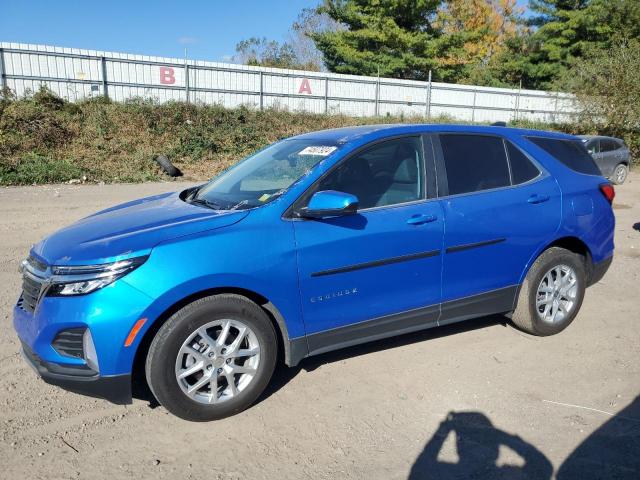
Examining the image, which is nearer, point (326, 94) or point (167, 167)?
point (167, 167)

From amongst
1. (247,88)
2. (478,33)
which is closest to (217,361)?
(247,88)

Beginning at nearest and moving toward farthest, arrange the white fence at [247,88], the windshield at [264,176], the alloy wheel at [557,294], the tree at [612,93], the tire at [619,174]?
the windshield at [264,176], the alloy wheel at [557,294], the tire at [619,174], the white fence at [247,88], the tree at [612,93]

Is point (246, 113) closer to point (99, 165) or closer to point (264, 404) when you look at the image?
point (99, 165)

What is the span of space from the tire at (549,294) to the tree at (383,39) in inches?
1145

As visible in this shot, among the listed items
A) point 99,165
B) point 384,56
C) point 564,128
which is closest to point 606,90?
point 564,128

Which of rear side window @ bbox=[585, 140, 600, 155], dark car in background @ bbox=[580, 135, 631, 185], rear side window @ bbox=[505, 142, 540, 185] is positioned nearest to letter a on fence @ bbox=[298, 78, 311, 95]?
dark car in background @ bbox=[580, 135, 631, 185]

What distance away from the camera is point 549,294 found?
4621 mm

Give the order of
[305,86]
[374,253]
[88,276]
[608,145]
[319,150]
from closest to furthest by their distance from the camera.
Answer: [88,276], [374,253], [319,150], [608,145], [305,86]

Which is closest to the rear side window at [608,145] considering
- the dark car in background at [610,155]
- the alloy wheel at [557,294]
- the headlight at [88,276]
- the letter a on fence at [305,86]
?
the dark car in background at [610,155]

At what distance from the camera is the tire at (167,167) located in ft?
51.1

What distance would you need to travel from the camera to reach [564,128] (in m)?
26.7

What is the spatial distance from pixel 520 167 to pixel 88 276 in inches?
134

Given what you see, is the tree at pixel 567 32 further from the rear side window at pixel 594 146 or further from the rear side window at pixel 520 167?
the rear side window at pixel 520 167

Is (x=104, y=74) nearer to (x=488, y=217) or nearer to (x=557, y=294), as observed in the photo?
(x=488, y=217)
